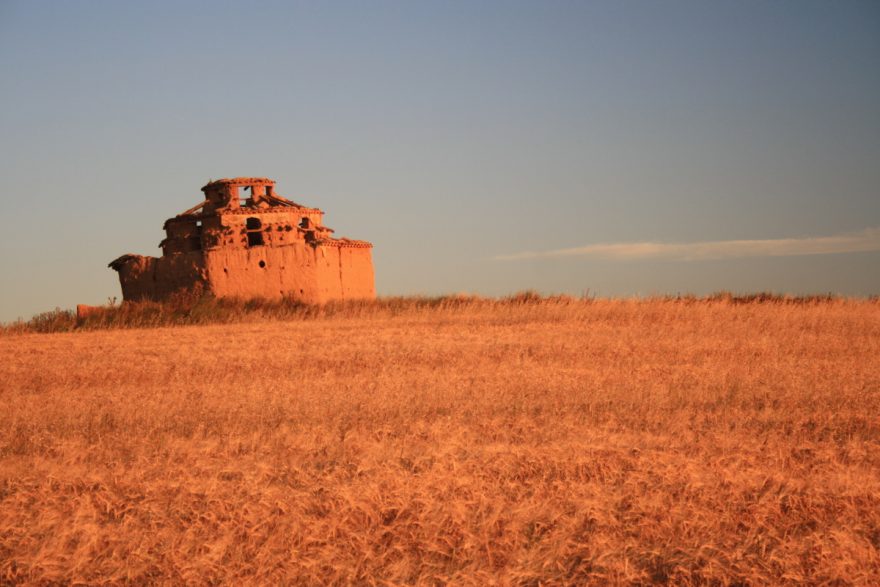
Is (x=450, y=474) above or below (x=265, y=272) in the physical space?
below

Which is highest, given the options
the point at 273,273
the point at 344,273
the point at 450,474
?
the point at 273,273

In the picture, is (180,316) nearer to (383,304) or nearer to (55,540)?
(383,304)

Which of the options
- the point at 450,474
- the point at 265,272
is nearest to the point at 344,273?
the point at 265,272

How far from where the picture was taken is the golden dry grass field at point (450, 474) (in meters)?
3.88

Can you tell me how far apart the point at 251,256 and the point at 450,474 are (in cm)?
2524

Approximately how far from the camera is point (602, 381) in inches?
357

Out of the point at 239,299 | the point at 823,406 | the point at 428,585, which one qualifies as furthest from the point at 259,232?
the point at 428,585

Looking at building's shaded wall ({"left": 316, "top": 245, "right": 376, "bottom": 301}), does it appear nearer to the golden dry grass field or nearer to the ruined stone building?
the ruined stone building

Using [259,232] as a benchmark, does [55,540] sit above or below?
below

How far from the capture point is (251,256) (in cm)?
2888

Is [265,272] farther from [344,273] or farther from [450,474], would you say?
[450,474]

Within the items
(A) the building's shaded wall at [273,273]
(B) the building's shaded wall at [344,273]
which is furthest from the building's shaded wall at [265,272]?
(B) the building's shaded wall at [344,273]

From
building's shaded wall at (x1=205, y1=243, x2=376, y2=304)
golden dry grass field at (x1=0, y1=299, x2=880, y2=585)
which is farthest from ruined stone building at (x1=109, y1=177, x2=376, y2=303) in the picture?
golden dry grass field at (x1=0, y1=299, x2=880, y2=585)

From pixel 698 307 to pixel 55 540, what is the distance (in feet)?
57.9
